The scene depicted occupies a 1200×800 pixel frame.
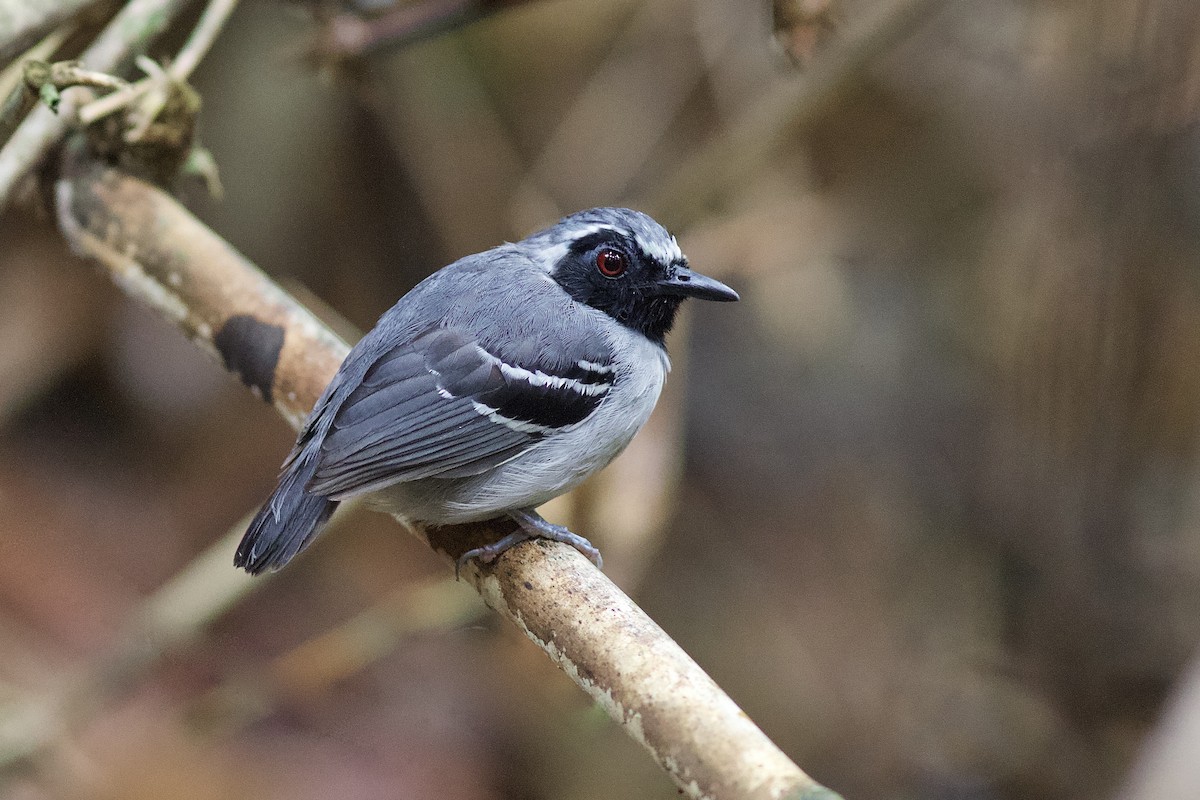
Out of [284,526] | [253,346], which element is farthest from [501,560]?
[253,346]

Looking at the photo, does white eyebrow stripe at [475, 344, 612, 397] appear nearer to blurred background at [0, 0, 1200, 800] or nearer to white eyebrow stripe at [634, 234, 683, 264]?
white eyebrow stripe at [634, 234, 683, 264]

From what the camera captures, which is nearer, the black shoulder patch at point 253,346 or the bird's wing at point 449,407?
the bird's wing at point 449,407

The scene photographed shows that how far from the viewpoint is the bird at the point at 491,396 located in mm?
2465

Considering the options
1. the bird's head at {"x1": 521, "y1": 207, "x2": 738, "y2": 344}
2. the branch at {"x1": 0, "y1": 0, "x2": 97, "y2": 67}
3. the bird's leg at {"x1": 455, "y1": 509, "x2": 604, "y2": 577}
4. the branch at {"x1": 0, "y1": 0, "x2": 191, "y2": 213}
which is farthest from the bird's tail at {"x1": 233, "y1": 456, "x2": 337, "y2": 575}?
the branch at {"x1": 0, "y1": 0, "x2": 97, "y2": 67}

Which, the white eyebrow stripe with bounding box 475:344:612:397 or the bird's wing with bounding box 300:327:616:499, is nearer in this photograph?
the bird's wing with bounding box 300:327:616:499

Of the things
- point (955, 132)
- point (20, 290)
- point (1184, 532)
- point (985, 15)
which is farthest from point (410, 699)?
point (985, 15)

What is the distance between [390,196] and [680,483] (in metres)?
2.06

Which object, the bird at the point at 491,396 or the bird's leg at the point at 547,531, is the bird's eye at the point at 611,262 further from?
the bird's leg at the point at 547,531

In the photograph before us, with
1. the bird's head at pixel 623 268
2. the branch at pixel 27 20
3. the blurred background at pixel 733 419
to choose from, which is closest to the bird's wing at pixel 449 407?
the bird's head at pixel 623 268

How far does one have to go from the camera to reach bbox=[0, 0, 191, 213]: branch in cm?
303

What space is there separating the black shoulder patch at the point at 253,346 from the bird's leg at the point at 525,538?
0.80 metres

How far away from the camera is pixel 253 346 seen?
2895 mm

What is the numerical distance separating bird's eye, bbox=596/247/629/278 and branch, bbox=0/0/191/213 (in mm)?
1596

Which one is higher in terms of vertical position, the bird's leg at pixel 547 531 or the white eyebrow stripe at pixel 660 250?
the white eyebrow stripe at pixel 660 250
